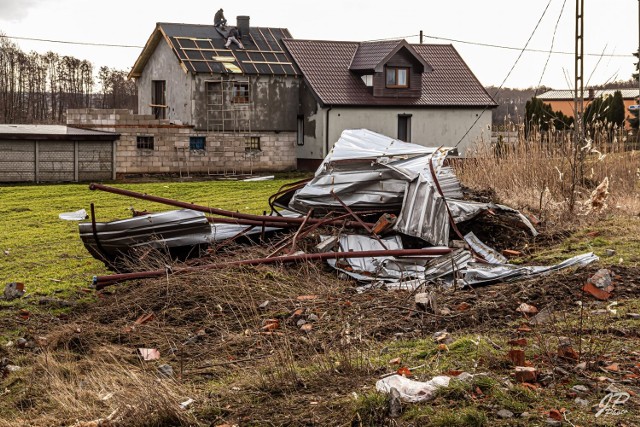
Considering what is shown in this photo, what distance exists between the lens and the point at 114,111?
3491 centimetres

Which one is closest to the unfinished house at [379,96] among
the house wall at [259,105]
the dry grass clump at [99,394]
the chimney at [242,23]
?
the house wall at [259,105]

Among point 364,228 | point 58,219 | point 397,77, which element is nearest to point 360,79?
point 397,77

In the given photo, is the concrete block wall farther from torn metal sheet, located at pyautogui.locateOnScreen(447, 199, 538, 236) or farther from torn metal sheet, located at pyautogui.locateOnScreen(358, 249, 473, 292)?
torn metal sheet, located at pyautogui.locateOnScreen(358, 249, 473, 292)

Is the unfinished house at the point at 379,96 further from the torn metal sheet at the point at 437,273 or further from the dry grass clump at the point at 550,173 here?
the torn metal sheet at the point at 437,273

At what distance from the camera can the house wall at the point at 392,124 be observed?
124ft

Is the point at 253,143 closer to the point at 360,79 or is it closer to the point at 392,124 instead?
the point at 360,79

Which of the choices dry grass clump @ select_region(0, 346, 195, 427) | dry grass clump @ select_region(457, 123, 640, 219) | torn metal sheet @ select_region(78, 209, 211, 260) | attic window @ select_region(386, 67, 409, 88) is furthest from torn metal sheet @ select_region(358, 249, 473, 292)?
attic window @ select_region(386, 67, 409, 88)

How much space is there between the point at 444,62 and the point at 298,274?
34.4 metres

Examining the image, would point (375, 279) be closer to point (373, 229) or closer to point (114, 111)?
point (373, 229)

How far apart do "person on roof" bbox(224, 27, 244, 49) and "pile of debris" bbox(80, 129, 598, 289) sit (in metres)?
26.1

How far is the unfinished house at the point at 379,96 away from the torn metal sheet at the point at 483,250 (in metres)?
26.2

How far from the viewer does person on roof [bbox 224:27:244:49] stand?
125 feet

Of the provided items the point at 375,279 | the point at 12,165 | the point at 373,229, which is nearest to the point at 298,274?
the point at 375,279

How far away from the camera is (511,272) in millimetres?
9141
